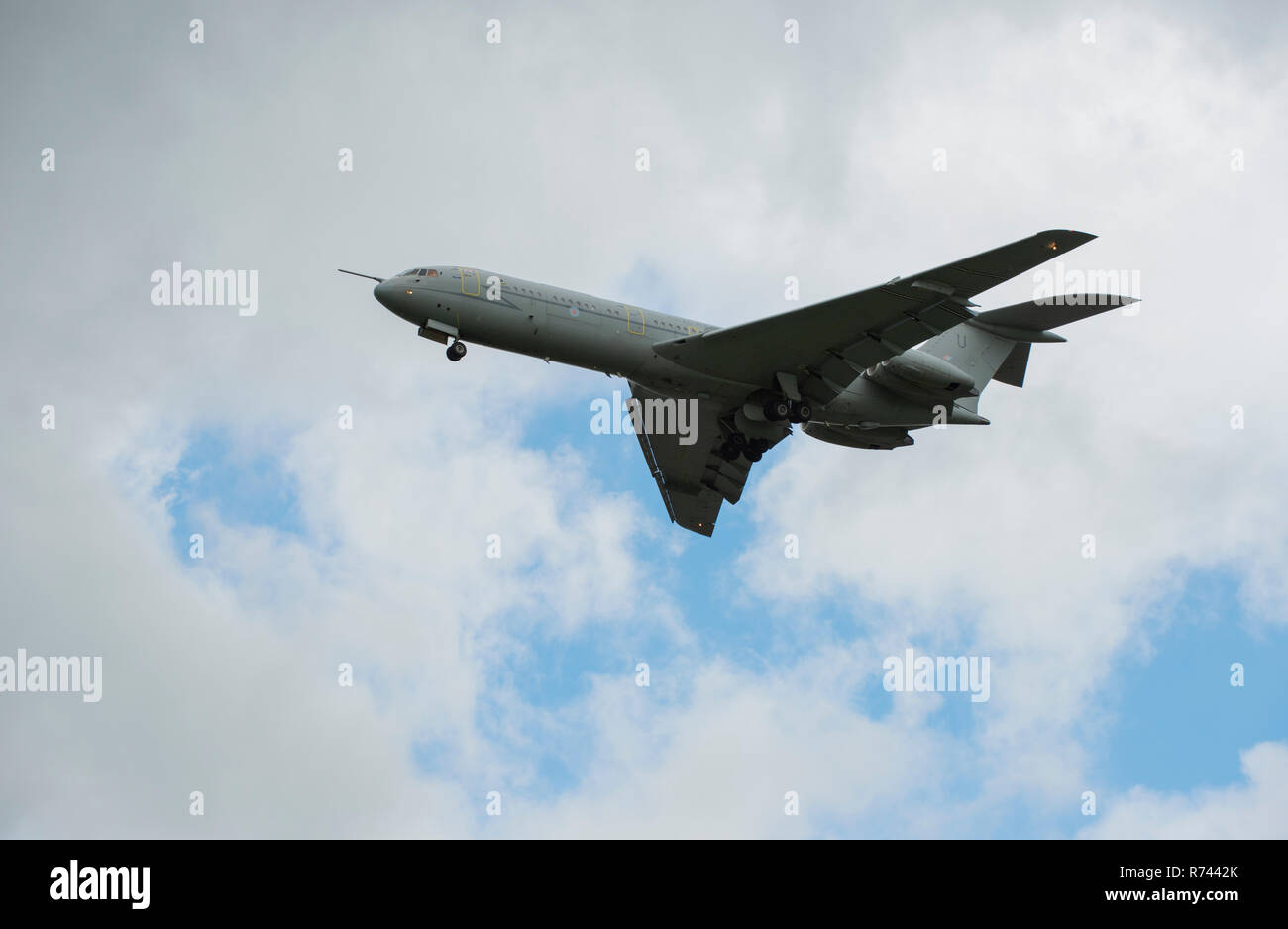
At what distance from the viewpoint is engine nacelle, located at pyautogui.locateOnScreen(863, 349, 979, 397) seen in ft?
133

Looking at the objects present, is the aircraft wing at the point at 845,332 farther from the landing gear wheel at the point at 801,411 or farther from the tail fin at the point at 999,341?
the tail fin at the point at 999,341

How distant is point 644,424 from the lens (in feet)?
152

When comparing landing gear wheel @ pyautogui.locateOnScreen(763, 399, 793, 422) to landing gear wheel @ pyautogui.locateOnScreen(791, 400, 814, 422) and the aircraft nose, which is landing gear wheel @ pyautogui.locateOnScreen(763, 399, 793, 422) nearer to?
landing gear wheel @ pyautogui.locateOnScreen(791, 400, 814, 422)

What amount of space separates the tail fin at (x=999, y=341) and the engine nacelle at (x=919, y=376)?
7.17 feet

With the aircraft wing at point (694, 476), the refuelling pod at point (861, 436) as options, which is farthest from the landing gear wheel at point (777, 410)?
the aircraft wing at point (694, 476)

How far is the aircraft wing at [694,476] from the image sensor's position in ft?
155

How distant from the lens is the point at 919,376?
133 feet
